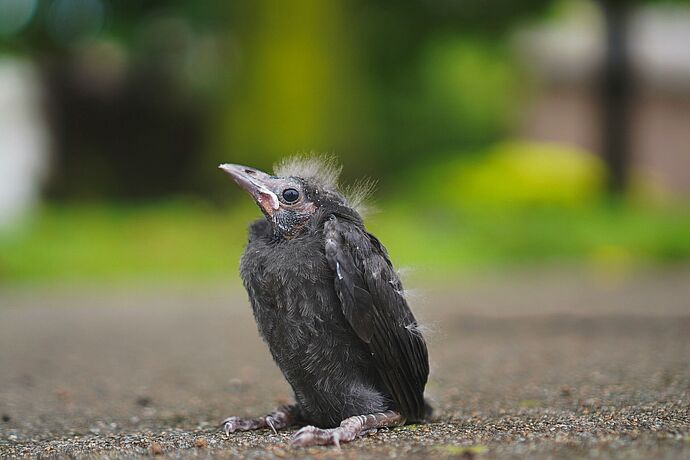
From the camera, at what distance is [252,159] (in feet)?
41.0

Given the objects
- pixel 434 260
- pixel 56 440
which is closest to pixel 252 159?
pixel 434 260

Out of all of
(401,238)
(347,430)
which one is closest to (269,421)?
(347,430)

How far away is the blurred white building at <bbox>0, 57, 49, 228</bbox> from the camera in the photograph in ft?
60.6

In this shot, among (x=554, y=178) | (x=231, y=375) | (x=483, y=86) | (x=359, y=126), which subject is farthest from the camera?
(x=483, y=86)

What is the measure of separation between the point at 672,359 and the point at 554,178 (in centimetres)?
1194

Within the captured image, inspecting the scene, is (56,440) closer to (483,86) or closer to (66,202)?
(66,202)

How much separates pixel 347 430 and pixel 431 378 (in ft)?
6.37

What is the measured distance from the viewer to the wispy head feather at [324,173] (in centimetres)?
355

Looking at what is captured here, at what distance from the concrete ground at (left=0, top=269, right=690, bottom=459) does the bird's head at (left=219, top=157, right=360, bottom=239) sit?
594 millimetres

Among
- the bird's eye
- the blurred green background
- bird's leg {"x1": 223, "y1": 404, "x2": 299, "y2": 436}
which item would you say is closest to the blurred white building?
the blurred green background

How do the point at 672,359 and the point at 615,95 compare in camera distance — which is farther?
the point at 615,95

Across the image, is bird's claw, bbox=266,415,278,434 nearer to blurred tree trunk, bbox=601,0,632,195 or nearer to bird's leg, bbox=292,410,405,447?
bird's leg, bbox=292,410,405,447

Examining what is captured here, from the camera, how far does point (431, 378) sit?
5039 millimetres

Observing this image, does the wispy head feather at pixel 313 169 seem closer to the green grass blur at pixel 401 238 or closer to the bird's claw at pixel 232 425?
the bird's claw at pixel 232 425
